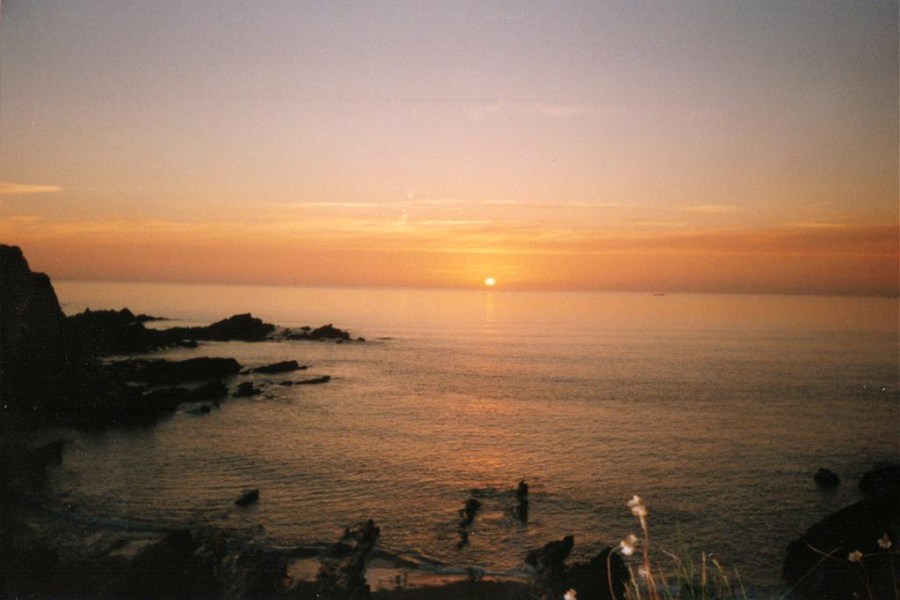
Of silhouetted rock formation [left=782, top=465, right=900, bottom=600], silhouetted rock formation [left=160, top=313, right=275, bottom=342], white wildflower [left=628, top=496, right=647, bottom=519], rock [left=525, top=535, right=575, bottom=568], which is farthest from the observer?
silhouetted rock formation [left=160, top=313, right=275, bottom=342]

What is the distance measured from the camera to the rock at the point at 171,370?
2989 centimetres

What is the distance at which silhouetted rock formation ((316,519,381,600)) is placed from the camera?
941 centimetres

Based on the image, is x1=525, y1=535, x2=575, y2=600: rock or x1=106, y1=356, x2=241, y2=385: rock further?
x1=106, y1=356, x2=241, y2=385: rock

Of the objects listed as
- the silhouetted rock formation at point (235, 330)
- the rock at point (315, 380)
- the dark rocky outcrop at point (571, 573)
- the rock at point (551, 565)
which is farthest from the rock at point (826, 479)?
the silhouetted rock formation at point (235, 330)

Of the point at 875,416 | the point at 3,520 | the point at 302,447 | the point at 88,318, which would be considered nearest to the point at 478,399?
the point at 302,447

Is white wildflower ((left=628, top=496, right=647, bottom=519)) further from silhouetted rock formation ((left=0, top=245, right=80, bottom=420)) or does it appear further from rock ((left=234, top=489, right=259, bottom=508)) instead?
silhouetted rock formation ((left=0, top=245, right=80, bottom=420))

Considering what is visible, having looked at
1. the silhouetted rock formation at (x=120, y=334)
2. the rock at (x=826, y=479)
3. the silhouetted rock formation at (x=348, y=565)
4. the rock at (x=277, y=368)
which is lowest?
the rock at (x=826, y=479)

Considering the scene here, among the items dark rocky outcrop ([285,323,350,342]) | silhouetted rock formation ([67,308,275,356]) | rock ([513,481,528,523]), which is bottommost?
rock ([513,481,528,523])

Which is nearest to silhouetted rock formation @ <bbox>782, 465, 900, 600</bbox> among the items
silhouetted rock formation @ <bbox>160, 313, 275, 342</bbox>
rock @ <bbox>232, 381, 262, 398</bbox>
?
rock @ <bbox>232, 381, 262, 398</bbox>

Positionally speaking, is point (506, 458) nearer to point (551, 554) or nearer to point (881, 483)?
point (551, 554)

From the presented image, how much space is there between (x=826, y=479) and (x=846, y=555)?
25.5ft

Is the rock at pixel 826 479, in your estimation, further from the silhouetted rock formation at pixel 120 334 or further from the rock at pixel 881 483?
the silhouetted rock formation at pixel 120 334

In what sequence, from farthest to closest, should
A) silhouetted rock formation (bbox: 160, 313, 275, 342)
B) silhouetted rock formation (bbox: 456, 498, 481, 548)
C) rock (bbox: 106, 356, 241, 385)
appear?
silhouetted rock formation (bbox: 160, 313, 275, 342)
rock (bbox: 106, 356, 241, 385)
silhouetted rock formation (bbox: 456, 498, 481, 548)

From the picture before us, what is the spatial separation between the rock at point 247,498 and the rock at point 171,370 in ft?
58.8
